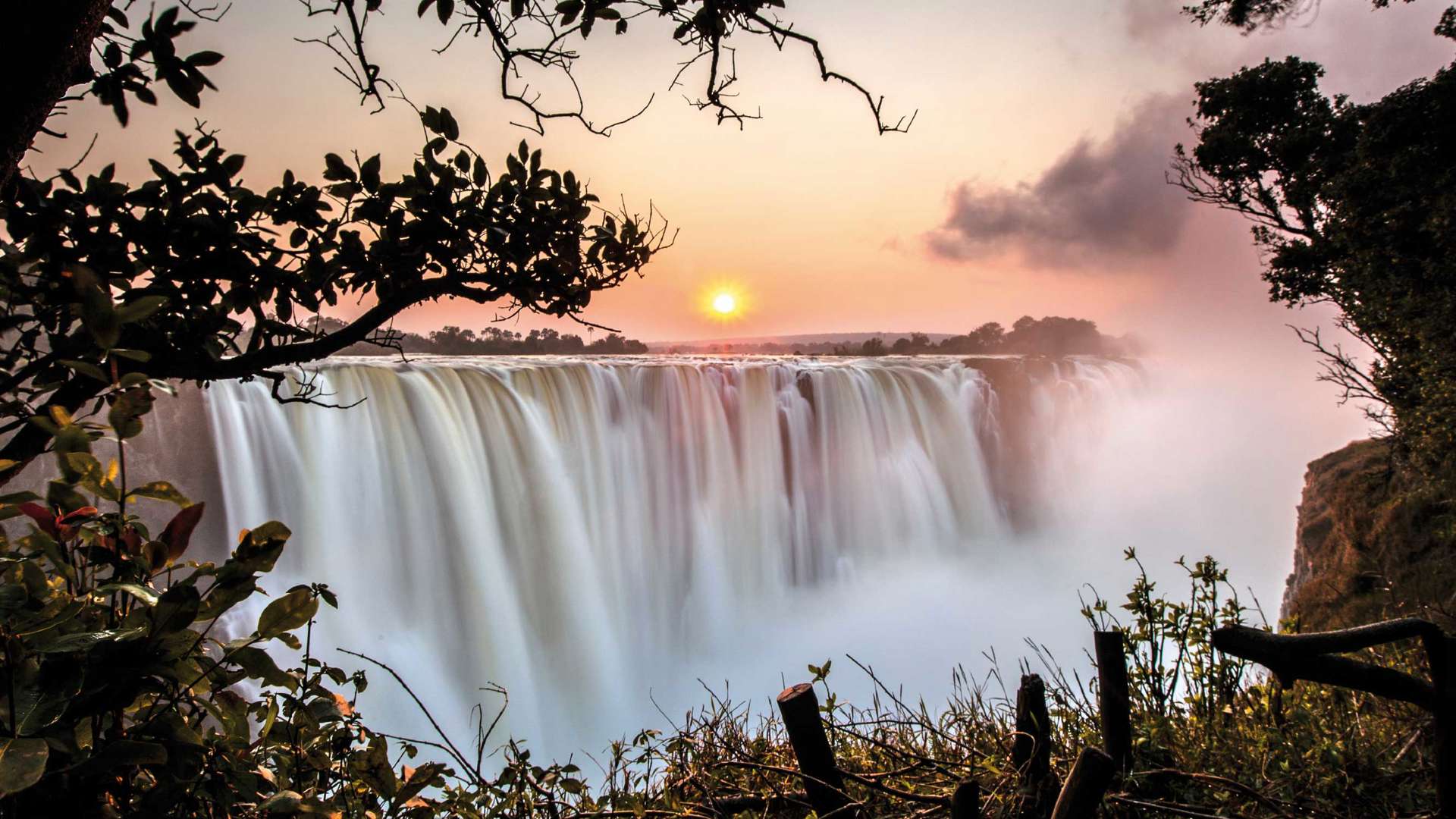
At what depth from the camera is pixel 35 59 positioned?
49.5 inches

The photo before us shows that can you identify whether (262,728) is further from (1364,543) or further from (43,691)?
(1364,543)

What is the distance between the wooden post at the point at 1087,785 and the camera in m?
1.34

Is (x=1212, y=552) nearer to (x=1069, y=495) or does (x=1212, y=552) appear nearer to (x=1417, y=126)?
(x=1069, y=495)

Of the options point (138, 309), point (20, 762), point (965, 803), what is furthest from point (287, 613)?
point (965, 803)

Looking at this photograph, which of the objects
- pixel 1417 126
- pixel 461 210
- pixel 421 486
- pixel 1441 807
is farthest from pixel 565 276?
pixel 1417 126

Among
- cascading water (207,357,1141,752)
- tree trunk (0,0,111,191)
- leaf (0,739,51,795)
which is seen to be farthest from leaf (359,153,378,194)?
cascading water (207,357,1141,752)


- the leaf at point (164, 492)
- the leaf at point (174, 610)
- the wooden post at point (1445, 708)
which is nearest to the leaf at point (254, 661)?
the leaf at point (174, 610)

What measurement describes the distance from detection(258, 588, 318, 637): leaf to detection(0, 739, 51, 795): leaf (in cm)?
26

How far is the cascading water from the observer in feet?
29.9

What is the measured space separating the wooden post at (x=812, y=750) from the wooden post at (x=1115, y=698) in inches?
29.9

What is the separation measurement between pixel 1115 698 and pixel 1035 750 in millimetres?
307

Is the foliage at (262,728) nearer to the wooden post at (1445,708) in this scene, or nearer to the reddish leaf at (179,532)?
the reddish leaf at (179,532)

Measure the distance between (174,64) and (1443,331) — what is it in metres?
10.3

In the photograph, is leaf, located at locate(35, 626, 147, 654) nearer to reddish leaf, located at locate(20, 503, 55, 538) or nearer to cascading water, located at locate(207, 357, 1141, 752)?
reddish leaf, located at locate(20, 503, 55, 538)
